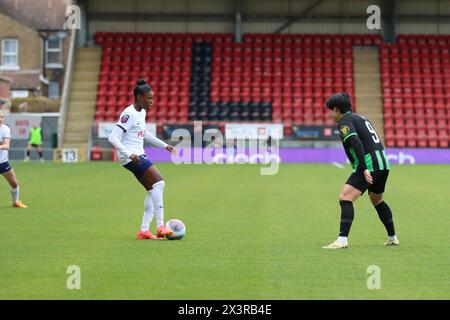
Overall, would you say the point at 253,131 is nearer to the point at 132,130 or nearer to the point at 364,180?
the point at 132,130

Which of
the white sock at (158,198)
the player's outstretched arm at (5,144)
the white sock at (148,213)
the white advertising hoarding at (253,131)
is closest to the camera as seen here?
the white sock at (158,198)

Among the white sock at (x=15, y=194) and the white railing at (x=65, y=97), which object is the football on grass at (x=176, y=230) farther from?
the white railing at (x=65, y=97)

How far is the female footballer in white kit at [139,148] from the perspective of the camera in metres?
11.4

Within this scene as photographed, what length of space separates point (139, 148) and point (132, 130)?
283 millimetres

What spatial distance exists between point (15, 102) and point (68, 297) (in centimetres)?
4597

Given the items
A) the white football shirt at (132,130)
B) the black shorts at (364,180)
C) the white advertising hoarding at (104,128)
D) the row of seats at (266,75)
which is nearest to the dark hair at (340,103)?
the black shorts at (364,180)

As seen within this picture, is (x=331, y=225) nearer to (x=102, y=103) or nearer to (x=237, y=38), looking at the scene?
(x=102, y=103)

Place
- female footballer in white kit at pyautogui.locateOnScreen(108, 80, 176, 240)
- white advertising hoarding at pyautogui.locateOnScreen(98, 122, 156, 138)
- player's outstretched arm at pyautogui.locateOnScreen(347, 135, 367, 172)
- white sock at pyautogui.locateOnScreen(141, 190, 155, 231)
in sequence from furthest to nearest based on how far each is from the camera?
white advertising hoarding at pyautogui.locateOnScreen(98, 122, 156, 138) → white sock at pyautogui.locateOnScreen(141, 190, 155, 231) → female footballer in white kit at pyautogui.locateOnScreen(108, 80, 176, 240) → player's outstretched arm at pyautogui.locateOnScreen(347, 135, 367, 172)

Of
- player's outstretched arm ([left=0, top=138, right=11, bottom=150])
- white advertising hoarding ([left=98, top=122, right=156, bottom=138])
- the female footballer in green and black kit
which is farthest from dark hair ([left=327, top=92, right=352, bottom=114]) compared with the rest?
white advertising hoarding ([left=98, top=122, right=156, bottom=138])

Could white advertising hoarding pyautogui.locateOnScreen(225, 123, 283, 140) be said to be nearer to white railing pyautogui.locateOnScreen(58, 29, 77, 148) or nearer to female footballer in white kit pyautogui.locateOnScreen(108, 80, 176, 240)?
white railing pyautogui.locateOnScreen(58, 29, 77, 148)

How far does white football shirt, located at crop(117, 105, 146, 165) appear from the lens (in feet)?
37.7

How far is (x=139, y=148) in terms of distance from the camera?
11.7 metres

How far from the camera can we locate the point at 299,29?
48062 mm

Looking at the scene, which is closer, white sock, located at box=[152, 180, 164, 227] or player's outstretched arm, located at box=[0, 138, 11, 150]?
white sock, located at box=[152, 180, 164, 227]
